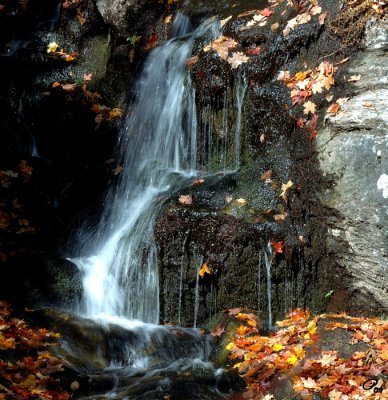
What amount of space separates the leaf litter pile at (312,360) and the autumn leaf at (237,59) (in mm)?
3518

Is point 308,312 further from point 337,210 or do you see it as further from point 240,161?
point 240,161

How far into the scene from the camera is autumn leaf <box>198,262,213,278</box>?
6.46m

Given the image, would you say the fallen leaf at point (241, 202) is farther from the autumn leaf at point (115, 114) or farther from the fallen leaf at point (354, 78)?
the autumn leaf at point (115, 114)

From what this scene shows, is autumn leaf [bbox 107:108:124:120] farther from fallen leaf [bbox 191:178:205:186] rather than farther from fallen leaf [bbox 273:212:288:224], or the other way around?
fallen leaf [bbox 273:212:288:224]

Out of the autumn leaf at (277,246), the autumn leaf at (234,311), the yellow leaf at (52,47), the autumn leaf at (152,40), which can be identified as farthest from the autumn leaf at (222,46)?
the autumn leaf at (234,311)

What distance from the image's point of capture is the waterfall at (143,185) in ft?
22.1

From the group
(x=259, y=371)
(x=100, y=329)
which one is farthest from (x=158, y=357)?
(x=259, y=371)

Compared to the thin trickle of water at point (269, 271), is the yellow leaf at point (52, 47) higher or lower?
higher

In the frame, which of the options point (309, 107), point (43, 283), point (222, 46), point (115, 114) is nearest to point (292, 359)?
point (309, 107)

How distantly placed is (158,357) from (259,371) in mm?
1157

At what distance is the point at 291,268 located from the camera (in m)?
6.45

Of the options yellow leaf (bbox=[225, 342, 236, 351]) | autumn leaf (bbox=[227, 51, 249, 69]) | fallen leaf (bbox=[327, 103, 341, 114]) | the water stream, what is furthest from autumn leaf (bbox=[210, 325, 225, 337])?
autumn leaf (bbox=[227, 51, 249, 69])

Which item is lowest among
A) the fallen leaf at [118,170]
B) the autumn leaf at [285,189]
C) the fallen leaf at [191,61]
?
the autumn leaf at [285,189]

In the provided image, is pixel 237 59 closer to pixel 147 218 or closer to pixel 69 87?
pixel 147 218
